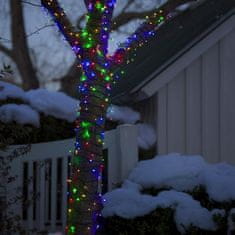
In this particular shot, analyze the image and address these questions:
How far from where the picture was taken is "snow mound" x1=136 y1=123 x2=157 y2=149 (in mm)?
8078

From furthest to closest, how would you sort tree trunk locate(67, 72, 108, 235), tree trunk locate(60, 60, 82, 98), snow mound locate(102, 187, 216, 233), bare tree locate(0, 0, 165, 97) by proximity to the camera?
1. bare tree locate(0, 0, 165, 97)
2. tree trunk locate(60, 60, 82, 98)
3. snow mound locate(102, 187, 216, 233)
4. tree trunk locate(67, 72, 108, 235)

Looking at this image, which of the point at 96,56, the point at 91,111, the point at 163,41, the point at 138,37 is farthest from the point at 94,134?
the point at 163,41

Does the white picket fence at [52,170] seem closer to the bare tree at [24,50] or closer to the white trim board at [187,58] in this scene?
the white trim board at [187,58]

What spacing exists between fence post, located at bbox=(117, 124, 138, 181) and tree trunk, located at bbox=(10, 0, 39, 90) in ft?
38.7

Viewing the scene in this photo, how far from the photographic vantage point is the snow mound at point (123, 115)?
27.3ft

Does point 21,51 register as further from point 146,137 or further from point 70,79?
point 146,137

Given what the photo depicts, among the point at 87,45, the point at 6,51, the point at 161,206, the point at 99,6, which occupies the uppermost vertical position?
the point at 6,51

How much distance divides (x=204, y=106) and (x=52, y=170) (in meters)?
2.81

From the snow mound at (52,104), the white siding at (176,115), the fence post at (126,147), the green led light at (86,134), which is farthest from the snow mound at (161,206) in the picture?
the white siding at (176,115)

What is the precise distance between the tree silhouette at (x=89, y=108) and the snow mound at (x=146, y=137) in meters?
3.07

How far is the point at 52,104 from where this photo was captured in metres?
7.84

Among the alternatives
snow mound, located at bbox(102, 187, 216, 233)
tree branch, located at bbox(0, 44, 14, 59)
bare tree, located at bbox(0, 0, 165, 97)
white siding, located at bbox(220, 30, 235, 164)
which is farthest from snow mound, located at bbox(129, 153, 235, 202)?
tree branch, located at bbox(0, 44, 14, 59)

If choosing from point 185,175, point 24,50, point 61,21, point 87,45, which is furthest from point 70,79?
point 87,45

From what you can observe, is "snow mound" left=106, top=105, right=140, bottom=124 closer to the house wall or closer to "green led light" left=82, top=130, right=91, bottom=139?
the house wall
